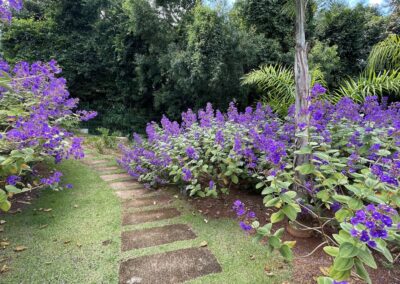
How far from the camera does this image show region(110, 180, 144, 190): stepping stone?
3692 mm

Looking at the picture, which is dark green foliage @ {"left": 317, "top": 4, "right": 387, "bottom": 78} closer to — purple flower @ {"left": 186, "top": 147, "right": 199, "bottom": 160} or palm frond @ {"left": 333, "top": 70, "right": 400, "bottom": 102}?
palm frond @ {"left": 333, "top": 70, "right": 400, "bottom": 102}

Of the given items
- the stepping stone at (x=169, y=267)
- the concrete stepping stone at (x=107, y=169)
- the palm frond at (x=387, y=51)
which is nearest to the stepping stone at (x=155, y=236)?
the stepping stone at (x=169, y=267)

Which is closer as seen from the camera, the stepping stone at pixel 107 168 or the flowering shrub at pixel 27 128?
the flowering shrub at pixel 27 128

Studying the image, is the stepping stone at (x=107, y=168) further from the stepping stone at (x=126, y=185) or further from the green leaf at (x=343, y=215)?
the green leaf at (x=343, y=215)

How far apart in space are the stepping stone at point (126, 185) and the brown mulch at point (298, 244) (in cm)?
103

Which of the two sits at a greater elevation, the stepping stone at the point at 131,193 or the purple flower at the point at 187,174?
the purple flower at the point at 187,174

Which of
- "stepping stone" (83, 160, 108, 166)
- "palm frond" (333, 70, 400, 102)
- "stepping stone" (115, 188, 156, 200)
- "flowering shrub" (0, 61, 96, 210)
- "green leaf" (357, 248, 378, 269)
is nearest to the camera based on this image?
"green leaf" (357, 248, 378, 269)

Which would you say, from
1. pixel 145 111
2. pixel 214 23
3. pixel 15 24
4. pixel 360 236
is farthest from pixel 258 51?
pixel 15 24

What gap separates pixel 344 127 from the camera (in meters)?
2.54

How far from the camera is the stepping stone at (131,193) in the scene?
10.9ft

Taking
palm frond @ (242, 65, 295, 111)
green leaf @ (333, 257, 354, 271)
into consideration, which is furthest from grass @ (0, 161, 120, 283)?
palm frond @ (242, 65, 295, 111)

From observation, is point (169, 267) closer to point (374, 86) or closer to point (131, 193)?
point (131, 193)

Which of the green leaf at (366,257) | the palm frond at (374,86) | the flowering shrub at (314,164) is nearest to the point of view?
the green leaf at (366,257)

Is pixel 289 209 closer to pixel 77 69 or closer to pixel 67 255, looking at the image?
pixel 67 255
